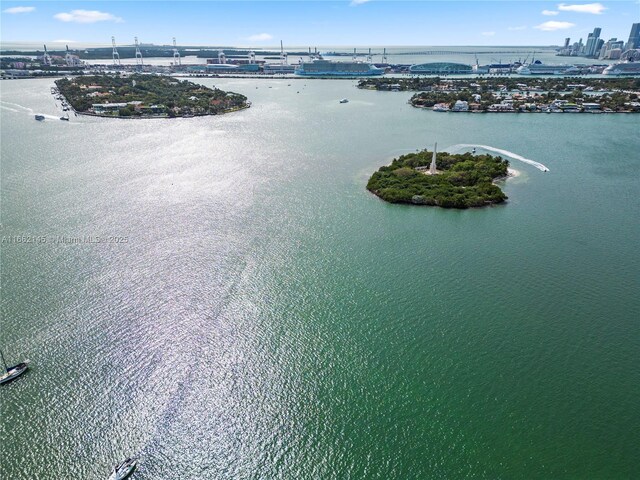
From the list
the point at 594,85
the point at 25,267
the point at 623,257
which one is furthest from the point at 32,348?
the point at 594,85

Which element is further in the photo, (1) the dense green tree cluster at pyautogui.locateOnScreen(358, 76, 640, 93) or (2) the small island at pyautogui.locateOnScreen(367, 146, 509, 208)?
(1) the dense green tree cluster at pyautogui.locateOnScreen(358, 76, 640, 93)

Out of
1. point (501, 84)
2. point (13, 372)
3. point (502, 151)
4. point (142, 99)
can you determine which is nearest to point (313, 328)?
point (13, 372)

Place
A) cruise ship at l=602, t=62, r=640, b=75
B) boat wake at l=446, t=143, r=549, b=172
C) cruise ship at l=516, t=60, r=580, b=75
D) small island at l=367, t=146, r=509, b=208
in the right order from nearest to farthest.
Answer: small island at l=367, t=146, r=509, b=208, boat wake at l=446, t=143, r=549, b=172, cruise ship at l=516, t=60, r=580, b=75, cruise ship at l=602, t=62, r=640, b=75

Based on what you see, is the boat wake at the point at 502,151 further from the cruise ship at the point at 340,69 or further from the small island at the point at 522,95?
the cruise ship at the point at 340,69

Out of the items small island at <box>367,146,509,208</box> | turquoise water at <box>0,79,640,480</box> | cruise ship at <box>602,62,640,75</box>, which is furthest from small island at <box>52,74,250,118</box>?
cruise ship at <box>602,62,640,75</box>

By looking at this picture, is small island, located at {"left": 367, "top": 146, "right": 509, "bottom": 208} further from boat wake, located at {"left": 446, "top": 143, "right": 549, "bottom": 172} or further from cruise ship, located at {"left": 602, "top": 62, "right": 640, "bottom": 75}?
cruise ship, located at {"left": 602, "top": 62, "right": 640, "bottom": 75}

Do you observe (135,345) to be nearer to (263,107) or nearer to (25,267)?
(25,267)

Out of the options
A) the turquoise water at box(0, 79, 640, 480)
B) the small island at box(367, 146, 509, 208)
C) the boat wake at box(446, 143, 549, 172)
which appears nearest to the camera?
the turquoise water at box(0, 79, 640, 480)
